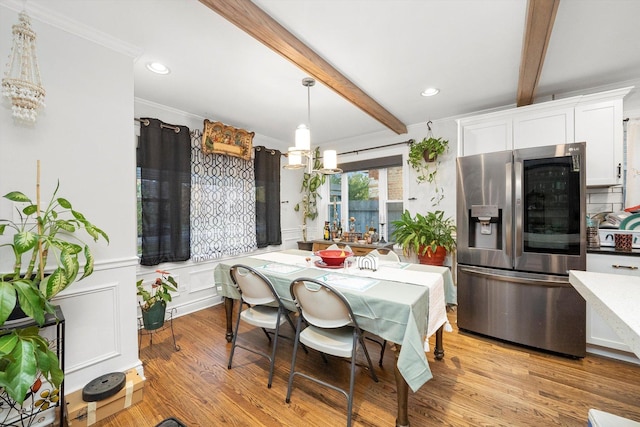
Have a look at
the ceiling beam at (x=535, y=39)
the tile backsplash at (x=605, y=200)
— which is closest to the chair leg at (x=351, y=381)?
the ceiling beam at (x=535, y=39)

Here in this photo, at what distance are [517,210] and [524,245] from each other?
1.07 feet

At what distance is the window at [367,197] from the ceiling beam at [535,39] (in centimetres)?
182

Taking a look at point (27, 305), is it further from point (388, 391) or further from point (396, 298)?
point (388, 391)

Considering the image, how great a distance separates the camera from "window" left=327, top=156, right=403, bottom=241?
4055 mm

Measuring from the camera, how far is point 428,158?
11.5 ft

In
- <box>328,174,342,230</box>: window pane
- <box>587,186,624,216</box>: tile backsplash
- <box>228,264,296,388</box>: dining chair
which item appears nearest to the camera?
<box>228,264,296,388</box>: dining chair

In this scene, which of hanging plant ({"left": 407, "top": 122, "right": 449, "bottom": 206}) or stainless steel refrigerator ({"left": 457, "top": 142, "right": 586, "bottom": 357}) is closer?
stainless steel refrigerator ({"left": 457, "top": 142, "right": 586, "bottom": 357})

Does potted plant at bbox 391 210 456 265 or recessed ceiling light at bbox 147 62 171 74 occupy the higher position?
recessed ceiling light at bbox 147 62 171 74

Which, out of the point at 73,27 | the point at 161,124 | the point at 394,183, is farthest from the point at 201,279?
the point at 394,183

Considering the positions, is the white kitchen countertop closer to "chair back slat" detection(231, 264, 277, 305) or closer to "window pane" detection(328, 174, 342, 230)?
"chair back slat" detection(231, 264, 277, 305)

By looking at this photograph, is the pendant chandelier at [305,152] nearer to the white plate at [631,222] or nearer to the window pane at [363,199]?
the window pane at [363,199]

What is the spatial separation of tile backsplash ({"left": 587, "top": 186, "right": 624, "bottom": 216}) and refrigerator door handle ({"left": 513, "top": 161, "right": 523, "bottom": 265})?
36.1 inches

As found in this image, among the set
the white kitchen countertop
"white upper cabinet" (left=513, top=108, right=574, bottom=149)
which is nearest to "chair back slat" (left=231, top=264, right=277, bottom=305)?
the white kitchen countertop

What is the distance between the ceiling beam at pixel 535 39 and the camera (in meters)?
1.44
